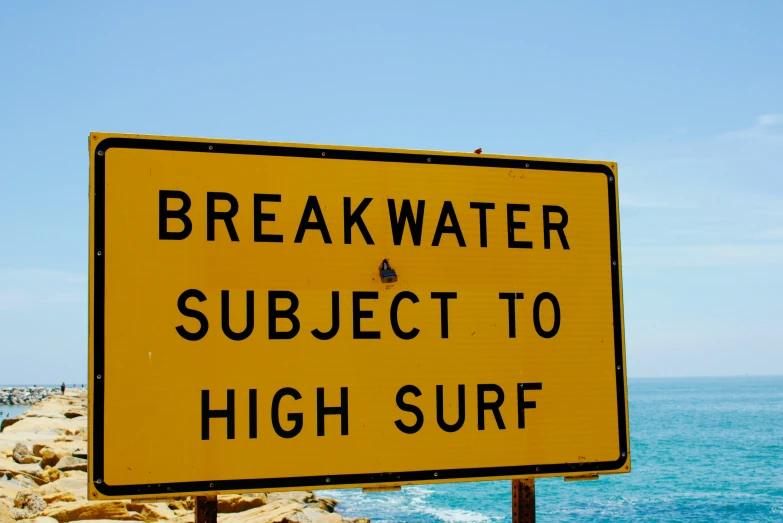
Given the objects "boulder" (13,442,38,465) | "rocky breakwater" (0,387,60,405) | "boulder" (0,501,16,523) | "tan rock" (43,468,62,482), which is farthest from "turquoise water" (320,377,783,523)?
"rocky breakwater" (0,387,60,405)

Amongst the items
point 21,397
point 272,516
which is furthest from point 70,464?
point 21,397

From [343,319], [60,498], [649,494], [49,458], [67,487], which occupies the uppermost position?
[343,319]

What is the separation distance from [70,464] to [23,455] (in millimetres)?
3826

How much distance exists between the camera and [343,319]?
3.05m

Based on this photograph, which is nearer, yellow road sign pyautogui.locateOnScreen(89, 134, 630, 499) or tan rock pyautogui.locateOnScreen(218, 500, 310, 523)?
yellow road sign pyautogui.locateOnScreen(89, 134, 630, 499)

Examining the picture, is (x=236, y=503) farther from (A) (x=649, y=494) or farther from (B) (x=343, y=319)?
(A) (x=649, y=494)

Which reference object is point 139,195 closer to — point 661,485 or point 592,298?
point 592,298

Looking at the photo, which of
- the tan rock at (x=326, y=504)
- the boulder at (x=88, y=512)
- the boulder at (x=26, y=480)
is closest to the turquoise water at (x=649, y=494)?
the tan rock at (x=326, y=504)

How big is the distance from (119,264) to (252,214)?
53 centimetres

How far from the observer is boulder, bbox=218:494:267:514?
19303 mm

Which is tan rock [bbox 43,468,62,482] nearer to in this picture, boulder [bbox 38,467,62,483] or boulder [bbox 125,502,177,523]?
boulder [bbox 38,467,62,483]

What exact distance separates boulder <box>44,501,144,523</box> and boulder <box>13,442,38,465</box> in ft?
38.1

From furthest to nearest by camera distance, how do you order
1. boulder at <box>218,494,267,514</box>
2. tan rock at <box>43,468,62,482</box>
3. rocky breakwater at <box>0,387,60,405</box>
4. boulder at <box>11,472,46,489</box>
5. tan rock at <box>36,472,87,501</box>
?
rocky breakwater at <box>0,387,60,405</box> < tan rock at <box>43,468,62,482</box> < boulder at <box>11,472,46,489</box> < boulder at <box>218,494,267,514</box> < tan rock at <box>36,472,87,501</box>

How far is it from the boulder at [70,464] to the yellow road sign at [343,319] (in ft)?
76.2
